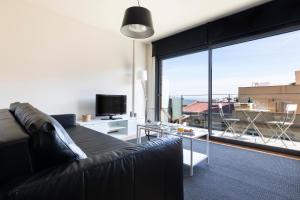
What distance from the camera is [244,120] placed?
12.7 feet

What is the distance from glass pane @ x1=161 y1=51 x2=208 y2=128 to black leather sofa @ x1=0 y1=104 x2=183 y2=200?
299 cm

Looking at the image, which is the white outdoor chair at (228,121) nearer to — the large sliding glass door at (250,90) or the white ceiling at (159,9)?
the large sliding glass door at (250,90)

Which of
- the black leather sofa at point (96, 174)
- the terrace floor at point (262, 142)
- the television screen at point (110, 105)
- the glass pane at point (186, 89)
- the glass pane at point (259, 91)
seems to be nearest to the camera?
the black leather sofa at point (96, 174)

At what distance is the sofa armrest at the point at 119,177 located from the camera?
2.37 feet

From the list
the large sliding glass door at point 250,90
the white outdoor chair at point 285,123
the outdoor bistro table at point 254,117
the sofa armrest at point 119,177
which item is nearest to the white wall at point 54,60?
the large sliding glass door at point 250,90

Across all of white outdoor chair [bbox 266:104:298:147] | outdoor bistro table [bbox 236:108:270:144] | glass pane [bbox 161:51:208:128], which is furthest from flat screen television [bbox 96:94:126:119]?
white outdoor chair [bbox 266:104:298:147]

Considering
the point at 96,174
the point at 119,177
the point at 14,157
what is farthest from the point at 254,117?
the point at 14,157

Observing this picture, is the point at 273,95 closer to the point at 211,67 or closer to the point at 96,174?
the point at 211,67

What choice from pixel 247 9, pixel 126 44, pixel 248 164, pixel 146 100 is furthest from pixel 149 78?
pixel 248 164

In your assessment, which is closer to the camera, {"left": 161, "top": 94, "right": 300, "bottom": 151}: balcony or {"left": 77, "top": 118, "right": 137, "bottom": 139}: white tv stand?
{"left": 161, "top": 94, "right": 300, "bottom": 151}: balcony

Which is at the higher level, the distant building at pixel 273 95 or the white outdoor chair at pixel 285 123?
the distant building at pixel 273 95

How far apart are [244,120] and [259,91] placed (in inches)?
27.5

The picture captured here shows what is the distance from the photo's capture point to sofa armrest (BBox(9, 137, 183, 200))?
72 centimetres

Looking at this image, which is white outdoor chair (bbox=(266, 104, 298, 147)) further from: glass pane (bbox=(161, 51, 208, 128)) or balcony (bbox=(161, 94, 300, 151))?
glass pane (bbox=(161, 51, 208, 128))
